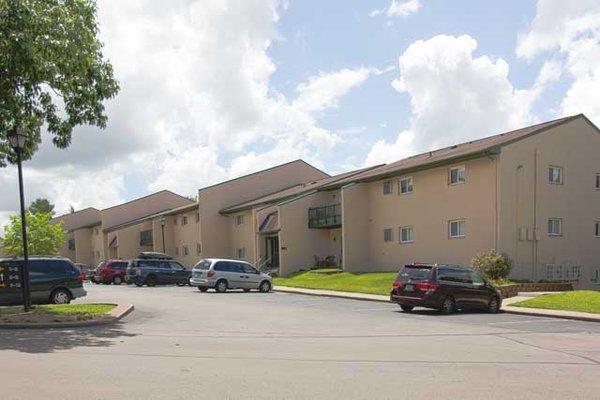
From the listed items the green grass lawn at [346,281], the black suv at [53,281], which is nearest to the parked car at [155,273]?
the green grass lawn at [346,281]

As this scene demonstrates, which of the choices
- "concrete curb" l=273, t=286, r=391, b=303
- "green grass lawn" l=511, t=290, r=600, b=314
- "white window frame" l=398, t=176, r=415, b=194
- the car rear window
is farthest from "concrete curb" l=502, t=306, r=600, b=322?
"white window frame" l=398, t=176, r=415, b=194

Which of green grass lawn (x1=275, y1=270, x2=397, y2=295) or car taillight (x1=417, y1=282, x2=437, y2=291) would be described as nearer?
car taillight (x1=417, y1=282, x2=437, y2=291)

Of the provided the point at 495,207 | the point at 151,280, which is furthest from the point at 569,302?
the point at 151,280

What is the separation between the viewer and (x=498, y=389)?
777 centimetres

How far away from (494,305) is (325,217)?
2189cm

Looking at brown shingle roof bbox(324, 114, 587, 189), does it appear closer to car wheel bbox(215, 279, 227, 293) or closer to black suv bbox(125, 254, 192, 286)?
car wheel bbox(215, 279, 227, 293)

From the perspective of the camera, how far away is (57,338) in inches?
488

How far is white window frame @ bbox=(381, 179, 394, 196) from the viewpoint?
121ft

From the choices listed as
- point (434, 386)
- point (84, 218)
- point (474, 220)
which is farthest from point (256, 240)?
point (84, 218)

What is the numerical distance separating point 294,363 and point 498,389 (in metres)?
3.03

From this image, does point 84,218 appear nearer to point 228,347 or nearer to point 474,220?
point 474,220

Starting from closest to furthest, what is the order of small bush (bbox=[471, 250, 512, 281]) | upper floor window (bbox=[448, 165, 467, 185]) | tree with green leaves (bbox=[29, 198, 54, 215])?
small bush (bbox=[471, 250, 512, 281]) < upper floor window (bbox=[448, 165, 467, 185]) < tree with green leaves (bbox=[29, 198, 54, 215])

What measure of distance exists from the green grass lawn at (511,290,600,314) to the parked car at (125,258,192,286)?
2284 centimetres

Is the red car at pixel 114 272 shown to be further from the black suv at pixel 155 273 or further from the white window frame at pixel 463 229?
the white window frame at pixel 463 229
